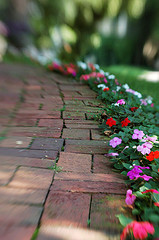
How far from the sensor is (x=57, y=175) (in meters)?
1.40

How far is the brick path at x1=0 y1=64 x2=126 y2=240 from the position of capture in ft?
3.45

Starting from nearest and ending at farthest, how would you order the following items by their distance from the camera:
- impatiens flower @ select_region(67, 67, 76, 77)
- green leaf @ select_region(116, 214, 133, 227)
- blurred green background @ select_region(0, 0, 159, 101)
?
1. green leaf @ select_region(116, 214, 133, 227)
2. impatiens flower @ select_region(67, 67, 76, 77)
3. blurred green background @ select_region(0, 0, 159, 101)

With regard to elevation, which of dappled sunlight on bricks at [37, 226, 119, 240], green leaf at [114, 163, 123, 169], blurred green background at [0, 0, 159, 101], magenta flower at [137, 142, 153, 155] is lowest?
dappled sunlight on bricks at [37, 226, 119, 240]

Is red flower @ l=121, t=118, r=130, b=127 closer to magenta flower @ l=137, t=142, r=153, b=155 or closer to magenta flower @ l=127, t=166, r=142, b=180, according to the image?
magenta flower @ l=137, t=142, r=153, b=155

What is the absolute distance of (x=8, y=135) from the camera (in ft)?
6.07

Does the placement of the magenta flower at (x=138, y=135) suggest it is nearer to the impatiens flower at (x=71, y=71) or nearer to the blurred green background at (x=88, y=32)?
the impatiens flower at (x=71, y=71)

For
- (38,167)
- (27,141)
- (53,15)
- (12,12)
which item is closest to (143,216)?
(38,167)

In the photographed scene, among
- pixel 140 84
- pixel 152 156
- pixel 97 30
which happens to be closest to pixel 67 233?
pixel 152 156

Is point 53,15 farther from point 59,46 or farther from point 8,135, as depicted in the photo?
point 8,135

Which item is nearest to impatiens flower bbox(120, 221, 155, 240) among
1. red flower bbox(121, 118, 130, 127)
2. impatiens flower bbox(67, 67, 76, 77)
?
red flower bbox(121, 118, 130, 127)

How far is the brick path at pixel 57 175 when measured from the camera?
1.05m

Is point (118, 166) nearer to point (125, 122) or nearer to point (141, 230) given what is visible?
point (125, 122)

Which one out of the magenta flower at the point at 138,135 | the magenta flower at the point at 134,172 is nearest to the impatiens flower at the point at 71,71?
the magenta flower at the point at 138,135

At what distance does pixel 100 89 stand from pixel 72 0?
6796 millimetres
